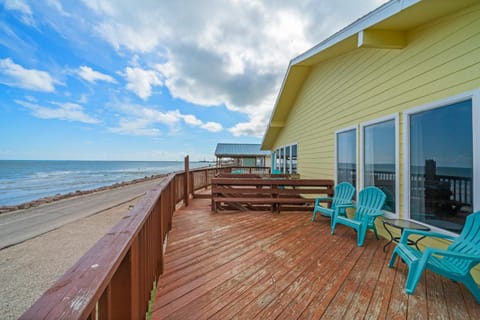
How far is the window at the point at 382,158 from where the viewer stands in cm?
333

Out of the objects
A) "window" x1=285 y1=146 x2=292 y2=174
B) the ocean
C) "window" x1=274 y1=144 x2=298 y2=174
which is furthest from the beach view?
the ocean

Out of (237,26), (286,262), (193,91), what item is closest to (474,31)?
(286,262)

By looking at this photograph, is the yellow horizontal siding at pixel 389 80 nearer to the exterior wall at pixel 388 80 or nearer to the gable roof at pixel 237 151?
the exterior wall at pixel 388 80

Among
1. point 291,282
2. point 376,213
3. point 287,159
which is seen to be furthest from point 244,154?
point 291,282

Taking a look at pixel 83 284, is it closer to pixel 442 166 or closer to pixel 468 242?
pixel 468 242

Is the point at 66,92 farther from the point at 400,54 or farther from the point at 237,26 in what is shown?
the point at 400,54

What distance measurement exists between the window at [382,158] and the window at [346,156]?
0.97 feet

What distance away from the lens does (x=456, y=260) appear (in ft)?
6.63

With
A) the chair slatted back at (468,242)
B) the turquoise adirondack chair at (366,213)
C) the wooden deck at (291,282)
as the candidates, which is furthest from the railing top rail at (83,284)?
the turquoise adirondack chair at (366,213)

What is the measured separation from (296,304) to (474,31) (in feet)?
11.0

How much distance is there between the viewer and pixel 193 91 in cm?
1165

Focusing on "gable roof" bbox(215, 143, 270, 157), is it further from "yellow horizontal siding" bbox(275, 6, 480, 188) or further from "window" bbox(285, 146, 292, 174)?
"yellow horizontal siding" bbox(275, 6, 480, 188)

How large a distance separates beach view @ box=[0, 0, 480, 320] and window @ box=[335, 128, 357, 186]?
0.17 feet

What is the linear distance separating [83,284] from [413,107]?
151 inches
